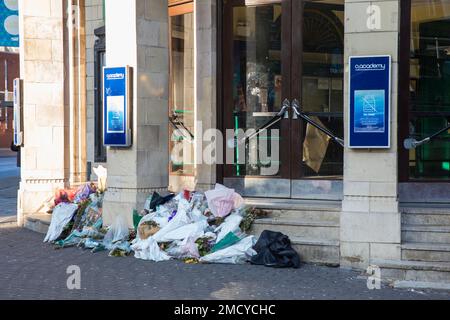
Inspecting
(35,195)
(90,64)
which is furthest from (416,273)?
(90,64)

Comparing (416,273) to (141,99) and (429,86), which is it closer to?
(429,86)

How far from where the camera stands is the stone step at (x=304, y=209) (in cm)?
927

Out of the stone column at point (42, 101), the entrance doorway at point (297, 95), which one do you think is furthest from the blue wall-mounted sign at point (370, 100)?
the stone column at point (42, 101)

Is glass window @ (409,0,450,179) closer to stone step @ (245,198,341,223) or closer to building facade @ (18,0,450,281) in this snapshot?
building facade @ (18,0,450,281)

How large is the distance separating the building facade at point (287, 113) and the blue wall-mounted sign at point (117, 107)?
0.13 metres

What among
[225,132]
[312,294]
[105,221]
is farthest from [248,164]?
[312,294]

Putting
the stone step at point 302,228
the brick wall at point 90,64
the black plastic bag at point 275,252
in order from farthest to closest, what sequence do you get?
the brick wall at point 90,64 < the stone step at point 302,228 < the black plastic bag at point 275,252

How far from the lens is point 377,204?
8.46 m

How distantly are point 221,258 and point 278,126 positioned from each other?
2.86 meters

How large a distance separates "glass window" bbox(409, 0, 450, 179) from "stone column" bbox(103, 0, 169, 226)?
12.5ft

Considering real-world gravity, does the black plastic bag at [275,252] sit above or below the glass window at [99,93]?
below

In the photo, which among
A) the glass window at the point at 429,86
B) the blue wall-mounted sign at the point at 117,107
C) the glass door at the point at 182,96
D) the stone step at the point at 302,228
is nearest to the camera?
the stone step at the point at 302,228

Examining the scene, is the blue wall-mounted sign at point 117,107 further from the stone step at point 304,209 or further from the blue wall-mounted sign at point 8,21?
the blue wall-mounted sign at point 8,21

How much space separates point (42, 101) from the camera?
1280 centimetres
